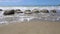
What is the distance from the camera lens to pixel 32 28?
1.95 m

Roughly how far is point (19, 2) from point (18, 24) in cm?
129

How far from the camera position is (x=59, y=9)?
3.11 m

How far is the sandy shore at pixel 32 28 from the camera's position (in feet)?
5.87

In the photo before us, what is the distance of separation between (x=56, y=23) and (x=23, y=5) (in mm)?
1363

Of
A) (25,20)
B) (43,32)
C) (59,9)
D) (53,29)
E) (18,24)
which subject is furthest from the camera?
(59,9)

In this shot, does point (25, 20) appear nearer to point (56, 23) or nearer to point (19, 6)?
point (56, 23)

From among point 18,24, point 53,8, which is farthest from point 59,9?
point 18,24

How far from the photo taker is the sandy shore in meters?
1.79

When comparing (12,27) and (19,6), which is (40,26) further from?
(19,6)

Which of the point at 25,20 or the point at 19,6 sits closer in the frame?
the point at 25,20

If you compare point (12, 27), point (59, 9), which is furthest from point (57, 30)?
point (59, 9)

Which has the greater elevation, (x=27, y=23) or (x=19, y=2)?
(x=19, y=2)

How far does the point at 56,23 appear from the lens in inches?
85.1

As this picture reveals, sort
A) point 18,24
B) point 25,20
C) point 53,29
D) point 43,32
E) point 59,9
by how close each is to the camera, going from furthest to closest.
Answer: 1. point 59,9
2. point 25,20
3. point 18,24
4. point 53,29
5. point 43,32
